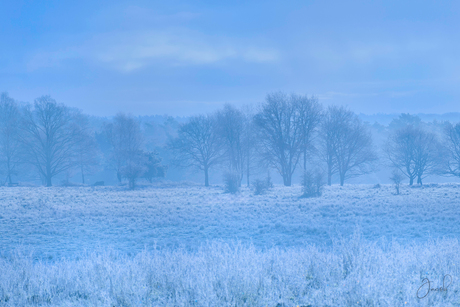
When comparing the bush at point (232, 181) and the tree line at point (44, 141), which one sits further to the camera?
the tree line at point (44, 141)

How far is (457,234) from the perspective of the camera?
32.1 ft

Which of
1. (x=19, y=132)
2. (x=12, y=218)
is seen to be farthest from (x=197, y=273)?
(x=19, y=132)

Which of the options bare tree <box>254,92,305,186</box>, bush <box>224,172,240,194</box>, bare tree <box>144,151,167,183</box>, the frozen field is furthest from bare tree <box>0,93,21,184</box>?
bare tree <box>254,92,305,186</box>

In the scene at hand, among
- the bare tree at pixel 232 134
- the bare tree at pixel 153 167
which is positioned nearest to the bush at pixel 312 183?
the bare tree at pixel 232 134

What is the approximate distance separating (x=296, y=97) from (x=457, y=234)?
24905 millimetres

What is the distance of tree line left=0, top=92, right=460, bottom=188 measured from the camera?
104ft

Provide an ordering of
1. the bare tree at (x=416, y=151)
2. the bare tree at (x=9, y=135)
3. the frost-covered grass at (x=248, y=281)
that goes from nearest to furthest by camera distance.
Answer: the frost-covered grass at (x=248, y=281)
the bare tree at (x=416, y=151)
the bare tree at (x=9, y=135)

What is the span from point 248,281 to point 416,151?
104 feet

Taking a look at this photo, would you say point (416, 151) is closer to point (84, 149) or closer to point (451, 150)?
point (451, 150)

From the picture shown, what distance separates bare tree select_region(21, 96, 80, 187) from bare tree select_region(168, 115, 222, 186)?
11774 mm

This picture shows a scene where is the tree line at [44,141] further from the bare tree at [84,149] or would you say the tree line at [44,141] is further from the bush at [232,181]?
the bush at [232,181]

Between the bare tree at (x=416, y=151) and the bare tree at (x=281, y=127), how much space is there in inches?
375

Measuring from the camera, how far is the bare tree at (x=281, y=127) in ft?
108

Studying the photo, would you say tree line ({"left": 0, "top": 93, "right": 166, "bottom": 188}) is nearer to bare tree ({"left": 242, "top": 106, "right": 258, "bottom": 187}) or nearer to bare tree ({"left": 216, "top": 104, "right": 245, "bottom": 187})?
Answer: bare tree ({"left": 216, "top": 104, "right": 245, "bottom": 187})
